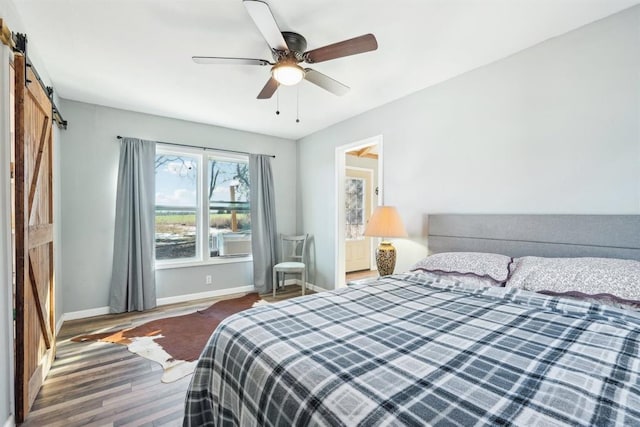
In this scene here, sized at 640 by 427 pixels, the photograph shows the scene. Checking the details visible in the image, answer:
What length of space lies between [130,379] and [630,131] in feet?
12.6

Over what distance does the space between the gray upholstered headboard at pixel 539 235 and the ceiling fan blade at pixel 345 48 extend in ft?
5.56

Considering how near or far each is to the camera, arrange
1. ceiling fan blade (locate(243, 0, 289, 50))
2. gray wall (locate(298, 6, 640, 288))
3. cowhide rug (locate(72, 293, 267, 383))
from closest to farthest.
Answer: ceiling fan blade (locate(243, 0, 289, 50))
gray wall (locate(298, 6, 640, 288))
cowhide rug (locate(72, 293, 267, 383))

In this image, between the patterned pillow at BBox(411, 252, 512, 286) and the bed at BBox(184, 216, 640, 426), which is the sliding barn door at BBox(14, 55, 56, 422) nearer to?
the bed at BBox(184, 216, 640, 426)

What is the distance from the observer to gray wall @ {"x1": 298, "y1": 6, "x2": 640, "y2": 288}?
189 cm

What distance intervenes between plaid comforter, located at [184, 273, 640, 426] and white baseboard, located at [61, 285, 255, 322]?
291 cm

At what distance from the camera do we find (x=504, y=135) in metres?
2.43

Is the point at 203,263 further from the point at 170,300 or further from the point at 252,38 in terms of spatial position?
the point at 252,38

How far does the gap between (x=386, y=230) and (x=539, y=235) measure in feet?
3.94

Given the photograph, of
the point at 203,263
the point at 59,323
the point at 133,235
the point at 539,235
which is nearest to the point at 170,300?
the point at 203,263

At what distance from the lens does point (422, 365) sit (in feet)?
3.30

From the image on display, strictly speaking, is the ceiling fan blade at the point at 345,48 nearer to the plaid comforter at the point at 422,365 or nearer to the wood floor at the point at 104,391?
the plaid comforter at the point at 422,365

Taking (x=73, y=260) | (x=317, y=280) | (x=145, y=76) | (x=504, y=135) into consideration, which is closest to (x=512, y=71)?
(x=504, y=135)

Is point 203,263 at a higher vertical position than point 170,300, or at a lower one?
higher

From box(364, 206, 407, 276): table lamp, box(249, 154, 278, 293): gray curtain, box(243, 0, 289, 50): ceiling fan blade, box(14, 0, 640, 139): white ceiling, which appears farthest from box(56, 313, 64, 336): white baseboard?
box(243, 0, 289, 50): ceiling fan blade
